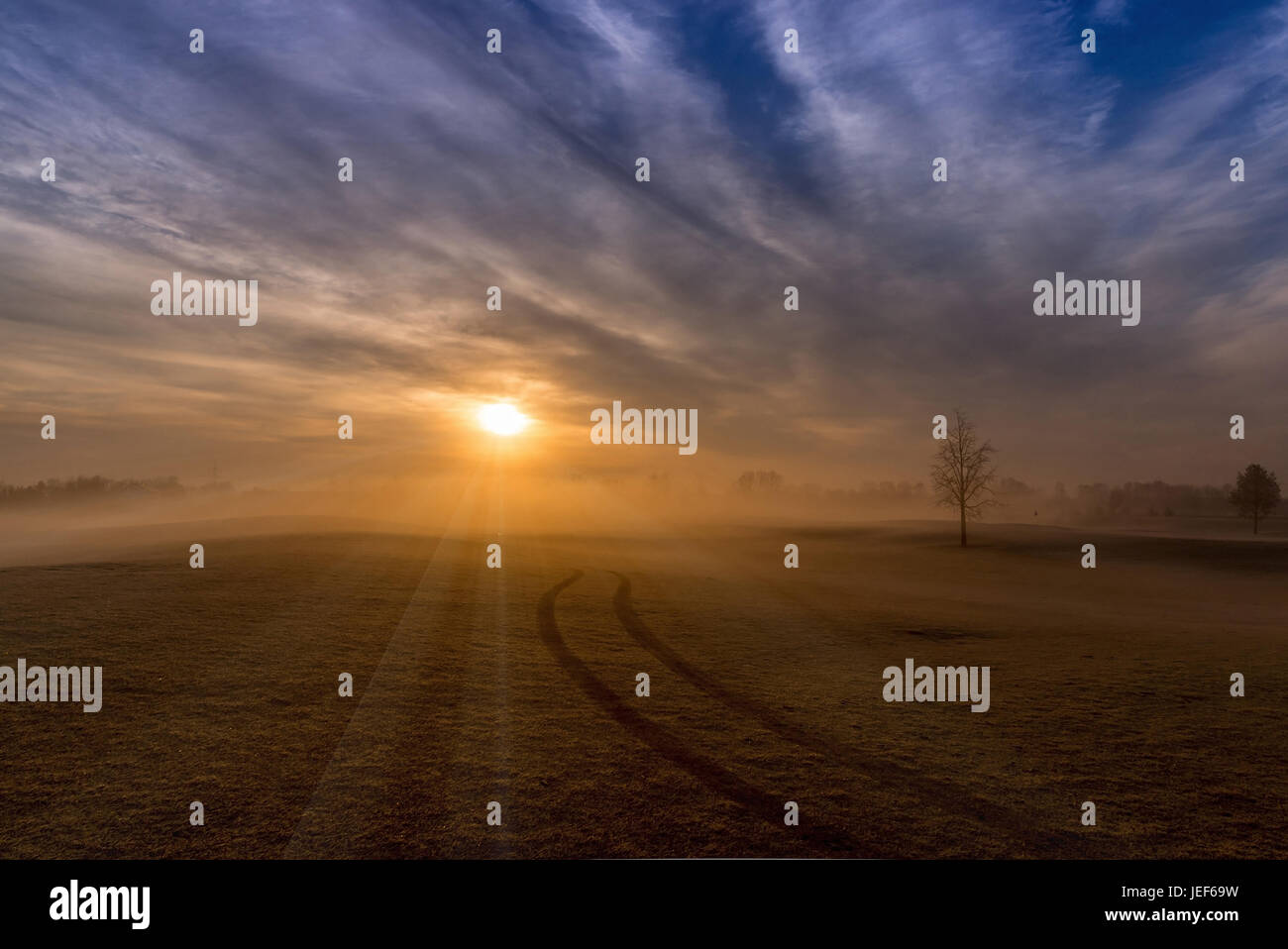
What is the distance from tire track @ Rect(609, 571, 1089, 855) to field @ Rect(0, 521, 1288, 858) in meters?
0.05

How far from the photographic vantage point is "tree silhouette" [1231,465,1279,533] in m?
93.9

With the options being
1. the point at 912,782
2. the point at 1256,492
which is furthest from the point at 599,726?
Result: the point at 1256,492

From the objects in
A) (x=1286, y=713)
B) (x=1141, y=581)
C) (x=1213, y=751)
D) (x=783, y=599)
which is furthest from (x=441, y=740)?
(x=1141, y=581)

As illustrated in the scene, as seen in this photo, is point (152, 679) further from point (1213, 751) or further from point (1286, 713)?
point (1286, 713)

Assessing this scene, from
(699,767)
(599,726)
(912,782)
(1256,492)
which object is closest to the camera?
(912,782)

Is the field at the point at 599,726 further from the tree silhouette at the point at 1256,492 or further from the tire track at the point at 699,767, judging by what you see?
the tree silhouette at the point at 1256,492

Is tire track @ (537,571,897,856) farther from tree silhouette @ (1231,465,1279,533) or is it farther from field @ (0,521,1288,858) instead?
tree silhouette @ (1231,465,1279,533)

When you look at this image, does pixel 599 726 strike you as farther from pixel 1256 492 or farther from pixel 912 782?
pixel 1256 492

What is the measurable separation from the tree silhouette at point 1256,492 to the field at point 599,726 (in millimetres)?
93729

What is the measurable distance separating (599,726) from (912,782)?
4.95 m

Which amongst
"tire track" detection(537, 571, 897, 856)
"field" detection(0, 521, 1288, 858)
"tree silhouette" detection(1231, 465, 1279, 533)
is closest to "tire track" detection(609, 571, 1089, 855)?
"field" detection(0, 521, 1288, 858)

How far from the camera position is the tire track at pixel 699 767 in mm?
7676

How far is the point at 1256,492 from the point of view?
93938mm

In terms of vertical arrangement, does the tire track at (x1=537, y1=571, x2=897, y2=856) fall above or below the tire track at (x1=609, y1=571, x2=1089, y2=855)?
above
